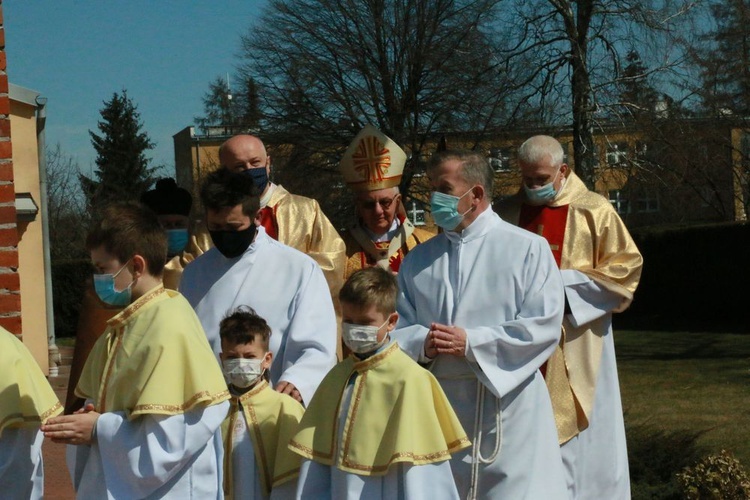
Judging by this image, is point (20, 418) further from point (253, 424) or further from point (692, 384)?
point (692, 384)

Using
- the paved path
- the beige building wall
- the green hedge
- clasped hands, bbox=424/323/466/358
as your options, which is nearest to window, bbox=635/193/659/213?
the green hedge

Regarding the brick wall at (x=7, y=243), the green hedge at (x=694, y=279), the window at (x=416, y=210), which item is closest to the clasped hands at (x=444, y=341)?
the brick wall at (x=7, y=243)

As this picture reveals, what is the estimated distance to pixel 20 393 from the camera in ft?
13.5

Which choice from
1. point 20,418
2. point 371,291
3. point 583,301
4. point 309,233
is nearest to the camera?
point 20,418

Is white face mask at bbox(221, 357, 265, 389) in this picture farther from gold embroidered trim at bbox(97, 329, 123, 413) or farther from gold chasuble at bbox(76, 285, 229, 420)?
gold embroidered trim at bbox(97, 329, 123, 413)

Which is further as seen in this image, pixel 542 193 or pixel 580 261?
pixel 580 261

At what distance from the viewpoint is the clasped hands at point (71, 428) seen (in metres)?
3.65

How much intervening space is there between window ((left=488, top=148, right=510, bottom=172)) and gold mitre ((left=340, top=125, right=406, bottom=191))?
1902 cm

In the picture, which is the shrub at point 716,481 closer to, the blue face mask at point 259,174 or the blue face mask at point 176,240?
the blue face mask at point 259,174

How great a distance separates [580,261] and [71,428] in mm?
3605

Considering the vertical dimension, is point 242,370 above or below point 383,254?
below

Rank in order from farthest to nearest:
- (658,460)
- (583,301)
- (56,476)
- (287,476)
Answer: (56,476), (658,460), (583,301), (287,476)

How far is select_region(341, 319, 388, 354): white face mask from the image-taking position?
428cm

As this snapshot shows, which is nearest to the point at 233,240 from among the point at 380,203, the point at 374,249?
the point at 380,203
